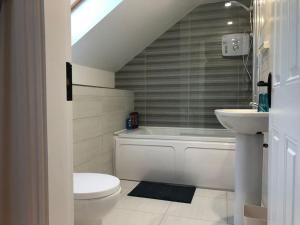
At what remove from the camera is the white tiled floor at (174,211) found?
200cm

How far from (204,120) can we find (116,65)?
4.76ft

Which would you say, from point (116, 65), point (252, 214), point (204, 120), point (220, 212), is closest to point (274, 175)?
point (252, 214)

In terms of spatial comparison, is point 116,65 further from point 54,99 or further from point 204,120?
point 54,99

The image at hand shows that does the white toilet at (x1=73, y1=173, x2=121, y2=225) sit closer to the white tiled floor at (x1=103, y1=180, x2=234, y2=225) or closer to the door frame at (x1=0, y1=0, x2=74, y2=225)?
the white tiled floor at (x1=103, y1=180, x2=234, y2=225)

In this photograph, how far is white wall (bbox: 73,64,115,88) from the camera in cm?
254

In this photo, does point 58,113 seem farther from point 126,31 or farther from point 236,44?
point 236,44

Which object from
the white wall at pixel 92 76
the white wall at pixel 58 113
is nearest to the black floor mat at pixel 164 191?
the white wall at pixel 92 76

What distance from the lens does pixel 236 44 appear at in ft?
10.0

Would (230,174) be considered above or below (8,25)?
below

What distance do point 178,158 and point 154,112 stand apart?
96 centimetres

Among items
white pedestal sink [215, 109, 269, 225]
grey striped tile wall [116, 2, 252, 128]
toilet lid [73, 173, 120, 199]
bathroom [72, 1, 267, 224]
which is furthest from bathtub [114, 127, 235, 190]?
toilet lid [73, 173, 120, 199]

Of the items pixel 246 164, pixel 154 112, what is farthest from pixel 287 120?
pixel 154 112

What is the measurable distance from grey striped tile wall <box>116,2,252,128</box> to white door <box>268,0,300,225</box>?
90.0 inches

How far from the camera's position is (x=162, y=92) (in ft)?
11.5
